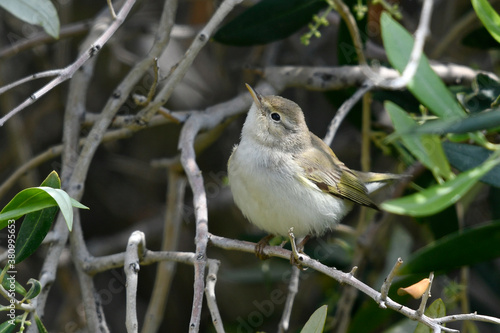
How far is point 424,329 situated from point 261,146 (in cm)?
139

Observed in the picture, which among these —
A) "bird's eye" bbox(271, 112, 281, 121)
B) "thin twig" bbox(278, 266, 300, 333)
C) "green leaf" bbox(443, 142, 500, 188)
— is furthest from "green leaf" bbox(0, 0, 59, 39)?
"green leaf" bbox(443, 142, 500, 188)

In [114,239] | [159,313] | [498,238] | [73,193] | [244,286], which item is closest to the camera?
[498,238]

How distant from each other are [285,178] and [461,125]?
5.02 feet

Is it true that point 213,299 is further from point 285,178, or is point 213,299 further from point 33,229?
point 285,178

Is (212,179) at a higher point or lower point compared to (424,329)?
higher

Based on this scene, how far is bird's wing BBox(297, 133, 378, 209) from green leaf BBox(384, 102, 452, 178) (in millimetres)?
1439

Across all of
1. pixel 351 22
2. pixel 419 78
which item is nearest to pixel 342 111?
pixel 351 22

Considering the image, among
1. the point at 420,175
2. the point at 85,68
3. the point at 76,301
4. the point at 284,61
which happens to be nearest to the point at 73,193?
the point at 85,68

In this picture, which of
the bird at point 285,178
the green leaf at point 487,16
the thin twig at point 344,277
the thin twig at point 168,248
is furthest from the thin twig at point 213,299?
the green leaf at point 487,16

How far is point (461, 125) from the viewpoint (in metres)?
1.64

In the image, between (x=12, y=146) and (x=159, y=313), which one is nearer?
(x=159, y=313)

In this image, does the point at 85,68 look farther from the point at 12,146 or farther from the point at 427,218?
the point at 427,218

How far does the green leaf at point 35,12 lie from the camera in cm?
207

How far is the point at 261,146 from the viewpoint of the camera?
10.6 ft
